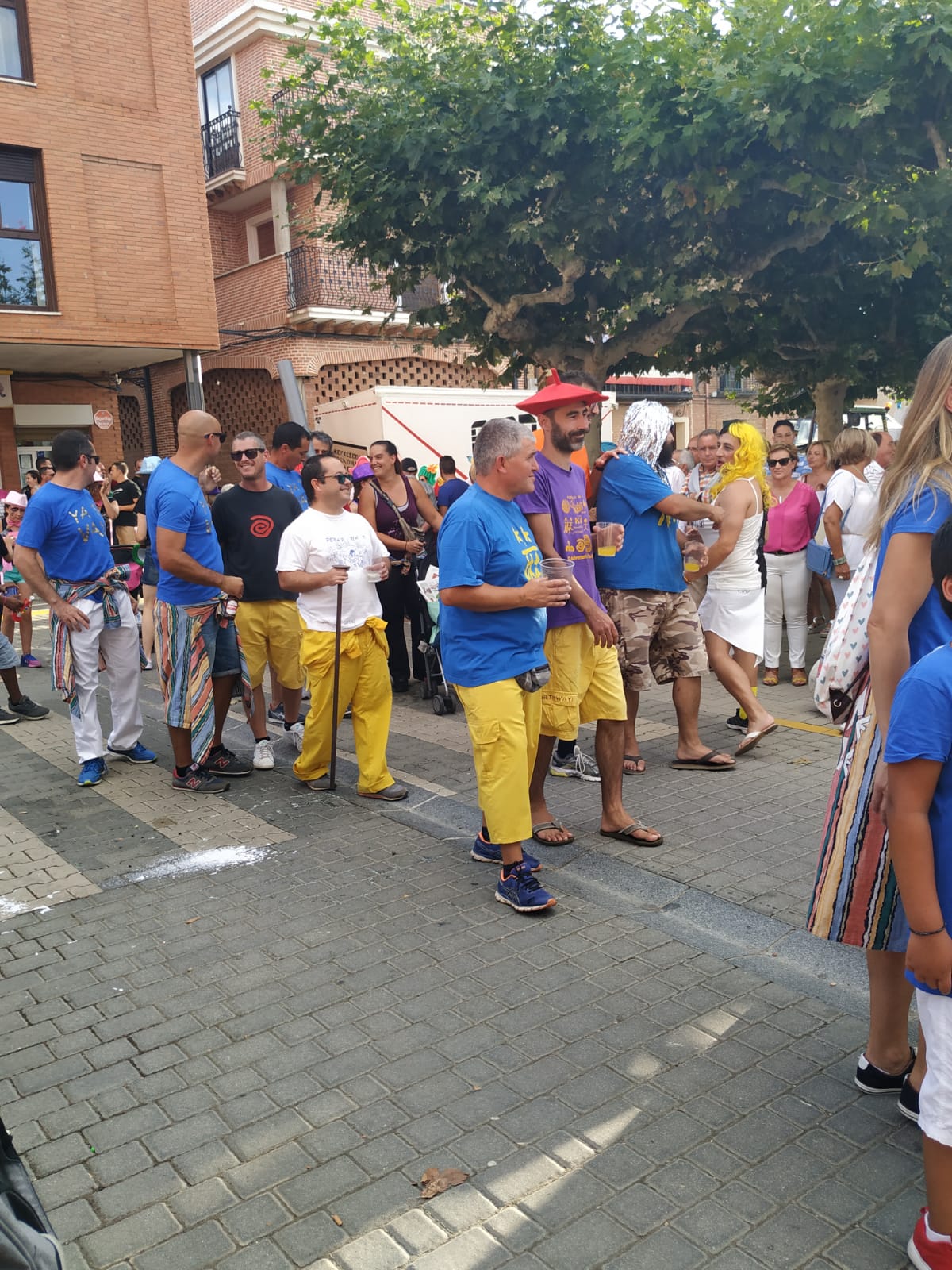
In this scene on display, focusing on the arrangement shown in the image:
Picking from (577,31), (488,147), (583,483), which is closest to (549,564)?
(583,483)

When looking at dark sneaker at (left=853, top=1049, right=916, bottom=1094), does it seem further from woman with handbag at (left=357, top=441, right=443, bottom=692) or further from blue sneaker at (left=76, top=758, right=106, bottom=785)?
woman with handbag at (left=357, top=441, right=443, bottom=692)

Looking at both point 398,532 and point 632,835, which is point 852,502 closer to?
point 398,532

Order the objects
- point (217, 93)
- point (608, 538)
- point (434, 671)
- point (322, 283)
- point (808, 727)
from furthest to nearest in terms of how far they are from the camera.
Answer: point (217, 93) → point (322, 283) → point (434, 671) → point (808, 727) → point (608, 538)

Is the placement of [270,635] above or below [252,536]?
below

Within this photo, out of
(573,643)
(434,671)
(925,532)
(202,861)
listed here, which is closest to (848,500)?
(434,671)

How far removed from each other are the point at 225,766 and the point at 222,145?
20.9 m

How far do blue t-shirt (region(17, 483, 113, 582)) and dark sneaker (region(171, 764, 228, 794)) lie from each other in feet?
4.39

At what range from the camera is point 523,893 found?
411cm

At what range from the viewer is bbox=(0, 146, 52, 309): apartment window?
54.3ft

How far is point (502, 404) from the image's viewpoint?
800 inches

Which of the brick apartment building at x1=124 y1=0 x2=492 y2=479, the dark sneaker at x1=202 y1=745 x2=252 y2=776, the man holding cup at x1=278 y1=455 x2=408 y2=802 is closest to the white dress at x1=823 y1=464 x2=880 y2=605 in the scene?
the man holding cup at x1=278 y1=455 x2=408 y2=802

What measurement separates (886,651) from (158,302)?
1793cm

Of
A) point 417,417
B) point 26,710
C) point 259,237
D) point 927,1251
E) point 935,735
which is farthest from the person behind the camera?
point 259,237

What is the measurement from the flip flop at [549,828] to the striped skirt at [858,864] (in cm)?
209
